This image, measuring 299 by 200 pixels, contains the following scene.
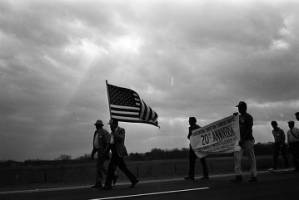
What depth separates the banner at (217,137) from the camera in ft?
41.5

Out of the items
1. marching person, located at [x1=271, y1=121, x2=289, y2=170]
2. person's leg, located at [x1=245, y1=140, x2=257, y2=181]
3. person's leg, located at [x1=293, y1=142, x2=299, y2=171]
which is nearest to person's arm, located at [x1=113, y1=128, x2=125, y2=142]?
person's leg, located at [x1=245, y1=140, x2=257, y2=181]

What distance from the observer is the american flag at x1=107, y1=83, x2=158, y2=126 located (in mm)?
16422

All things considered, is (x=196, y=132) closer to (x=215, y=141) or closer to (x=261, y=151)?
(x=215, y=141)

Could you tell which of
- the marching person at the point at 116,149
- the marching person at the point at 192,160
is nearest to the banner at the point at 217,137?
the marching person at the point at 192,160

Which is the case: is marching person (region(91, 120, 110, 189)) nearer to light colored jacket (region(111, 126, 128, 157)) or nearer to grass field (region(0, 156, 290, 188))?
light colored jacket (region(111, 126, 128, 157))

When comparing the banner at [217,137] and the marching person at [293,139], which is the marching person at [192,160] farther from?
the marching person at [293,139]

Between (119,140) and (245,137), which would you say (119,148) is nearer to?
(119,140)

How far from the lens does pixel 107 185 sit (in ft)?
38.3

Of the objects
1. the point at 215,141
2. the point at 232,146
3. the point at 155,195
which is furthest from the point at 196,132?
the point at 155,195

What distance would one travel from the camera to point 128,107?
17484mm

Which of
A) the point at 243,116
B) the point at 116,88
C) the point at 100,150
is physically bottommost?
the point at 100,150

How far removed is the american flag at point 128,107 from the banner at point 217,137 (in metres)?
3.34

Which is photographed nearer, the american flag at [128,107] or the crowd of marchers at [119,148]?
the crowd of marchers at [119,148]

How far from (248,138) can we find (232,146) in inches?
28.5
